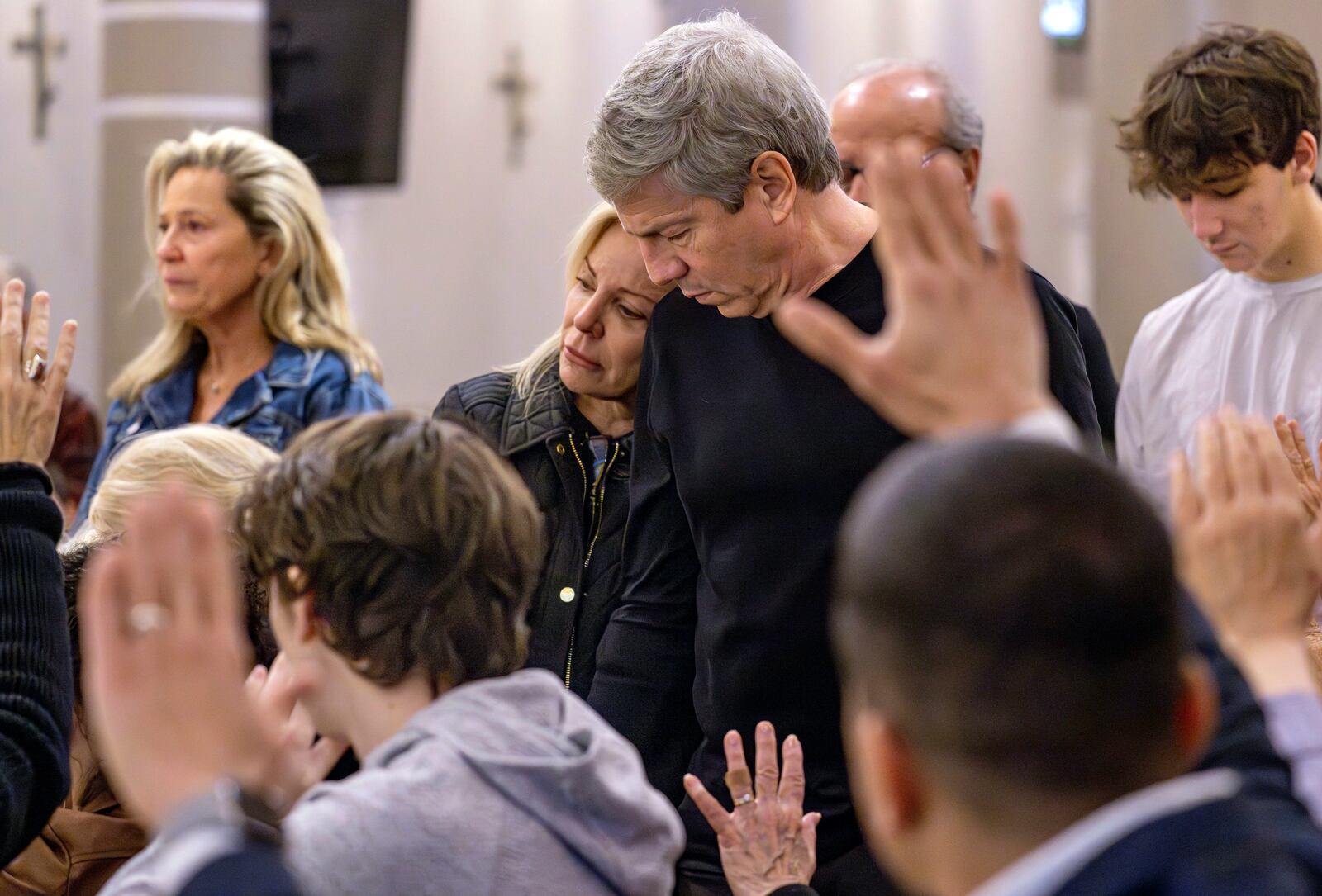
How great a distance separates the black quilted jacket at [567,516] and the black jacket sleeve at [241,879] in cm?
149

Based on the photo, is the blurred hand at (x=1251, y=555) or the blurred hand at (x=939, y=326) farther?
the blurred hand at (x=1251, y=555)

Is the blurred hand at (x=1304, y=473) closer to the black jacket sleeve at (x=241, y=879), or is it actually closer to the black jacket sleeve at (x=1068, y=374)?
the black jacket sleeve at (x=1068, y=374)

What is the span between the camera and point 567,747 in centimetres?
147

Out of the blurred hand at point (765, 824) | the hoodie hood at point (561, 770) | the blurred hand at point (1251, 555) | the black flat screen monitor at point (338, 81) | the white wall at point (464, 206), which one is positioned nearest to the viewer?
the blurred hand at point (1251, 555)

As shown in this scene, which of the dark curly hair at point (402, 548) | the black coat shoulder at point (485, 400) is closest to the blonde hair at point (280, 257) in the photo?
the black coat shoulder at point (485, 400)

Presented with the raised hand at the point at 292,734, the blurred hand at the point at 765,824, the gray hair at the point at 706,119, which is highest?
the gray hair at the point at 706,119

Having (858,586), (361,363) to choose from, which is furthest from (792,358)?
(361,363)

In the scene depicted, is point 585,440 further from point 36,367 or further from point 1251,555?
point 1251,555

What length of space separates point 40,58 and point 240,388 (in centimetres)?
267

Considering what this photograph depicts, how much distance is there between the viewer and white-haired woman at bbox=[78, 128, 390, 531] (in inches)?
139

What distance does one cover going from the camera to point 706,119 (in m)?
2.15

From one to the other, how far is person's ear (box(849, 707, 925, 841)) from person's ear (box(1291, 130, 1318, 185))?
2.19 meters

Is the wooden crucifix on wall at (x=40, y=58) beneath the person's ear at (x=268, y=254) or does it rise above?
above

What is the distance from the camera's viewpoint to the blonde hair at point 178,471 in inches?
95.4
